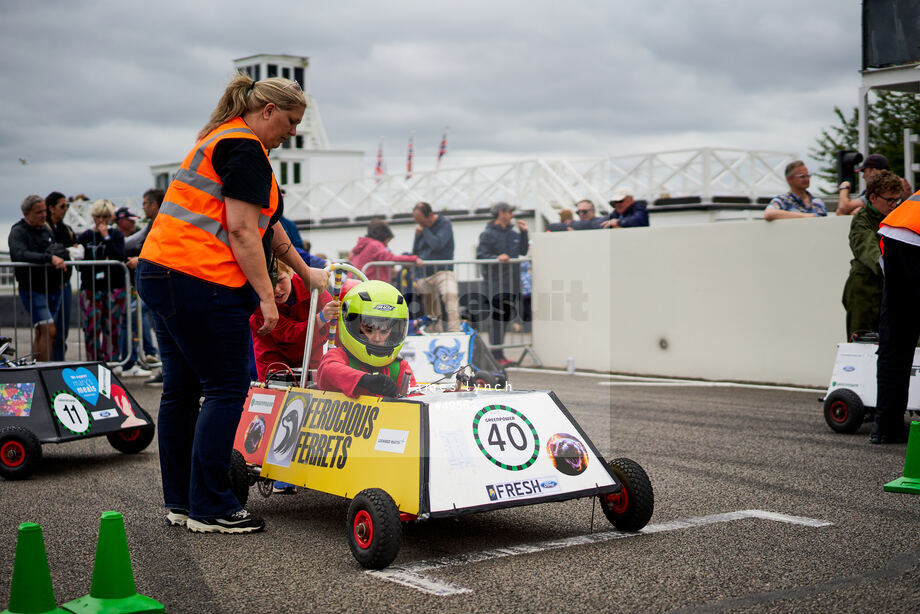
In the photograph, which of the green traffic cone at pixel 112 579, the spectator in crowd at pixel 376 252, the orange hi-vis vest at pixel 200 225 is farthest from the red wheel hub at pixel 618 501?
the spectator in crowd at pixel 376 252

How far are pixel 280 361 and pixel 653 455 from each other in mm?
2602

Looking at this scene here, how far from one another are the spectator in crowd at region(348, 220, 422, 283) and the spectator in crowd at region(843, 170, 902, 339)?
5.60 m

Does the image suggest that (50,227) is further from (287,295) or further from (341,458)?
(341,458)

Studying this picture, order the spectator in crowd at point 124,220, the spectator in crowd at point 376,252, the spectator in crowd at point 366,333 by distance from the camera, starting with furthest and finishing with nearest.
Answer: the spectator in crowd at point 124,220 → the spectator in crowd at point 376,252 → the spectator in crowd at point 366,333

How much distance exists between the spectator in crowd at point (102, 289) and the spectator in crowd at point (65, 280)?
273 mm

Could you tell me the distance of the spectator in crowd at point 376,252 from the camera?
12195 millimetres

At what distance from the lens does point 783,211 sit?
10602mm

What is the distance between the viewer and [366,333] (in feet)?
16.4

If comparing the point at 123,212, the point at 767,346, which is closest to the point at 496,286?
the point at 767,346

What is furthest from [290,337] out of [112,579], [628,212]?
[628,212]

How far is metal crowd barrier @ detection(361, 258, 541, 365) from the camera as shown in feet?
41.6

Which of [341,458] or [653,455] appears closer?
[341,458]

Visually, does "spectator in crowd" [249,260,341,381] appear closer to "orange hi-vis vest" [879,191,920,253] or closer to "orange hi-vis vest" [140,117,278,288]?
"orange hi-vis vest" [140,117,278,288]

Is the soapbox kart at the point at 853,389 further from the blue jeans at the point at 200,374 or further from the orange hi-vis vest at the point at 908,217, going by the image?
the blue jeans at the point at 200,374
